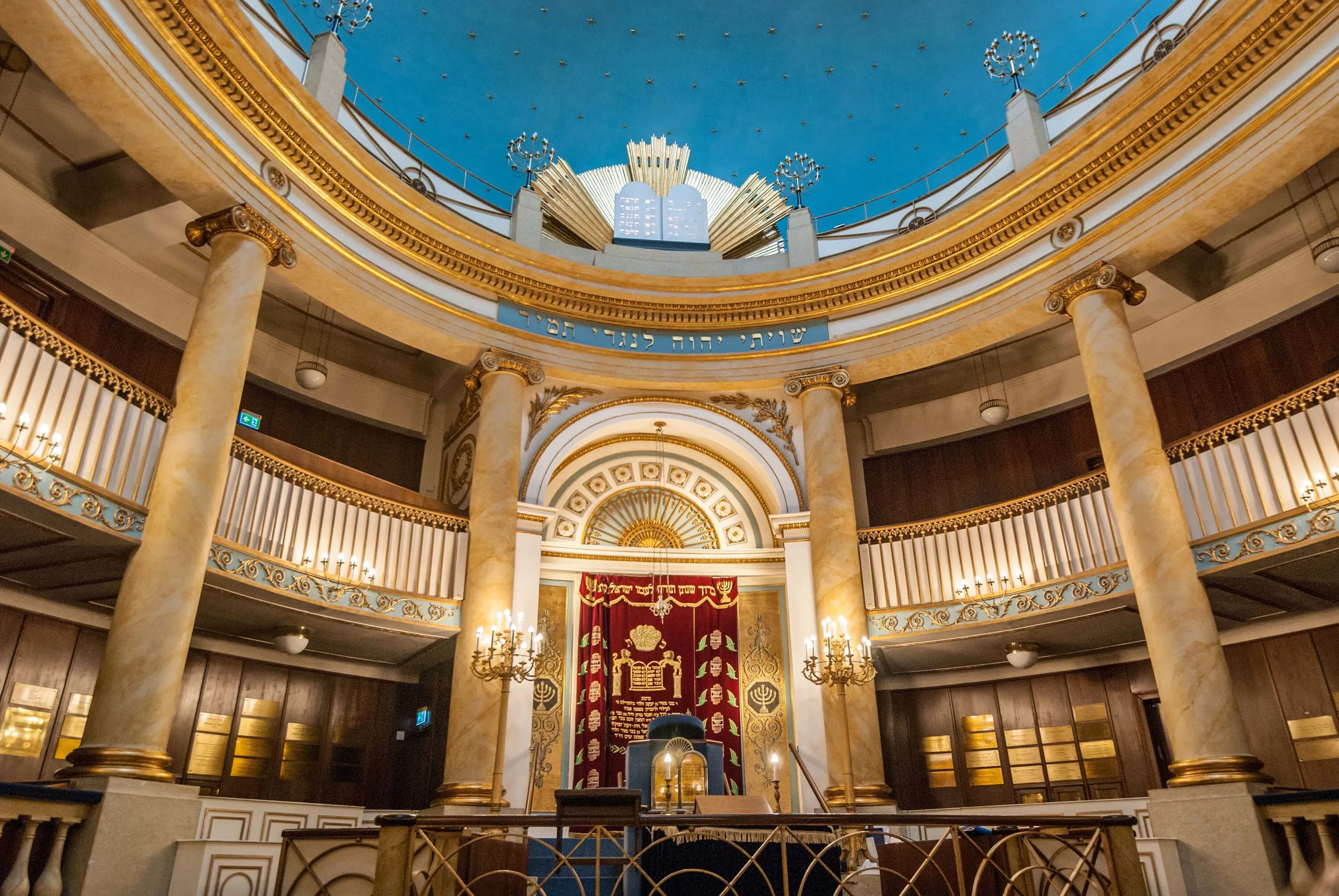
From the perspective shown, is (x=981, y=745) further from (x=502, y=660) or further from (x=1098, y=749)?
(x=502, y=660)

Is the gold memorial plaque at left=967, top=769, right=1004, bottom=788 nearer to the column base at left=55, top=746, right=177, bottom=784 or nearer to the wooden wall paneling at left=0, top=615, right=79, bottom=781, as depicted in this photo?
the column base at left=55, top=746, right=177, bottom=784

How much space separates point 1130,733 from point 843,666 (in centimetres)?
487

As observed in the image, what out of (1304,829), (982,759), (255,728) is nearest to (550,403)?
(255,728)

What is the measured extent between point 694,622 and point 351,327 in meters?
6.59

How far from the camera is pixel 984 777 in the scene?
1216 centimetres

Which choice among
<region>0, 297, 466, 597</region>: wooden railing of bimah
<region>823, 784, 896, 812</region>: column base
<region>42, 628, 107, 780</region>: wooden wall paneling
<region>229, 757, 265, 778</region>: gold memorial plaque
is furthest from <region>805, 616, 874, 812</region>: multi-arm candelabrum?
<region>42, 628, 107, 780</region>: wooden wall paneling

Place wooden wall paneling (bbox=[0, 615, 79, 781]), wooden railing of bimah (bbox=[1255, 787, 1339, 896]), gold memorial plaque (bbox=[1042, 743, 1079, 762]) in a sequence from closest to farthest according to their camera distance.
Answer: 1. wooden railing of bimah (bbox=[1255, 787, 1339, 896])
2. wooden wall paneling (bbox=[0, 615, 79, 781])
3. gold memorial plaque (bbox=[1042, 743, 1079, 762])

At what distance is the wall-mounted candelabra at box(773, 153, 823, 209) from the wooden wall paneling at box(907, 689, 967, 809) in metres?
7.54

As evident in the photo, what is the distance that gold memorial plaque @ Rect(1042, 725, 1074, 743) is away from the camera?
1179 centimetres

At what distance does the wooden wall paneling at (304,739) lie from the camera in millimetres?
11141

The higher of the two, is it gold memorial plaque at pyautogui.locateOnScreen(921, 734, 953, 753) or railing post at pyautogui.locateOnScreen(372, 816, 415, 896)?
gold memorial plaque at pyautogui.locateOnScreen(921, 734, 953, 753)

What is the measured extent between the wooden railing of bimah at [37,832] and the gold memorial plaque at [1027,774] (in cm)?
1050

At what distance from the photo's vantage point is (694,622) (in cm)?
1270

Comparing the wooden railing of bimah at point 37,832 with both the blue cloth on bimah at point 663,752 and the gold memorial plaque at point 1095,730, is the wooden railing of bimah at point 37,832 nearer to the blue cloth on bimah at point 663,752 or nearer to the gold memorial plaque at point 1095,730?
the blue cloth on bimah at point 663,752
